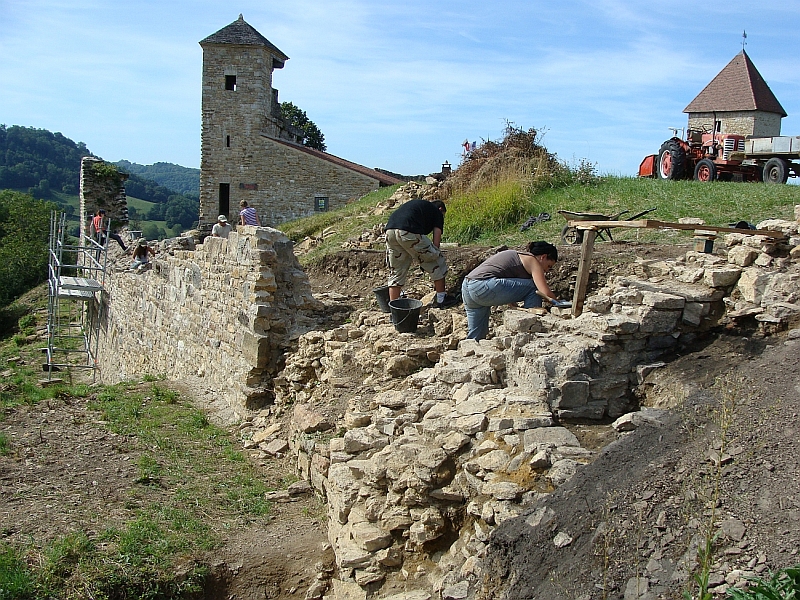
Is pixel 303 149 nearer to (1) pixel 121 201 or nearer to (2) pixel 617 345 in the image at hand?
(1) pixel 121 201

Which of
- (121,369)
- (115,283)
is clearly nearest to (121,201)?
(115,283)

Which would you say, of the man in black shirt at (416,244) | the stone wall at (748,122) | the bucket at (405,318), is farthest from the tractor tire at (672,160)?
the stone wall at (748,122)

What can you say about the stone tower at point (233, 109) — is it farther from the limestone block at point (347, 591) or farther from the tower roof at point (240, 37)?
the limestone block at point (347, 591)

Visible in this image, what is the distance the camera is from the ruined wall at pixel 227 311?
29.3ft

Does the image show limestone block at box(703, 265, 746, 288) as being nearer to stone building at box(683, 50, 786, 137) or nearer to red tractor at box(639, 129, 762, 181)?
red tractor at box(639, 129, 762, 181)

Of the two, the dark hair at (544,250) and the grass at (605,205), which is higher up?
the grass at (605,205)

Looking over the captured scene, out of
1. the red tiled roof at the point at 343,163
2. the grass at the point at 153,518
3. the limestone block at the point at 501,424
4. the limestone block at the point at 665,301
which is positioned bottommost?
the grass at the point at 153,518

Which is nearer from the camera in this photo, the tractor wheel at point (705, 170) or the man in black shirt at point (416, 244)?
the man in black shirt at point (416, 244)

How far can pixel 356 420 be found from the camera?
6328 mm

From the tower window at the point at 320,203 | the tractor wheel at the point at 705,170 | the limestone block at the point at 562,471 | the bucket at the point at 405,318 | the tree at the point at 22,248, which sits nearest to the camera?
the limestone block at the point at 562,471

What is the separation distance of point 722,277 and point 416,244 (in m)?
3.48

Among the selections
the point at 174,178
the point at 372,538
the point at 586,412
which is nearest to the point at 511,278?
the point at 586,412

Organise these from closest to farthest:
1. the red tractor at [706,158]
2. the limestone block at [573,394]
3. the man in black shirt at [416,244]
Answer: the limestone block at [573,394] → the man in black shirt at [416,244] → the red tractor at [706,158]

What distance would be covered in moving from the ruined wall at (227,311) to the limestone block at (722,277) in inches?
201
